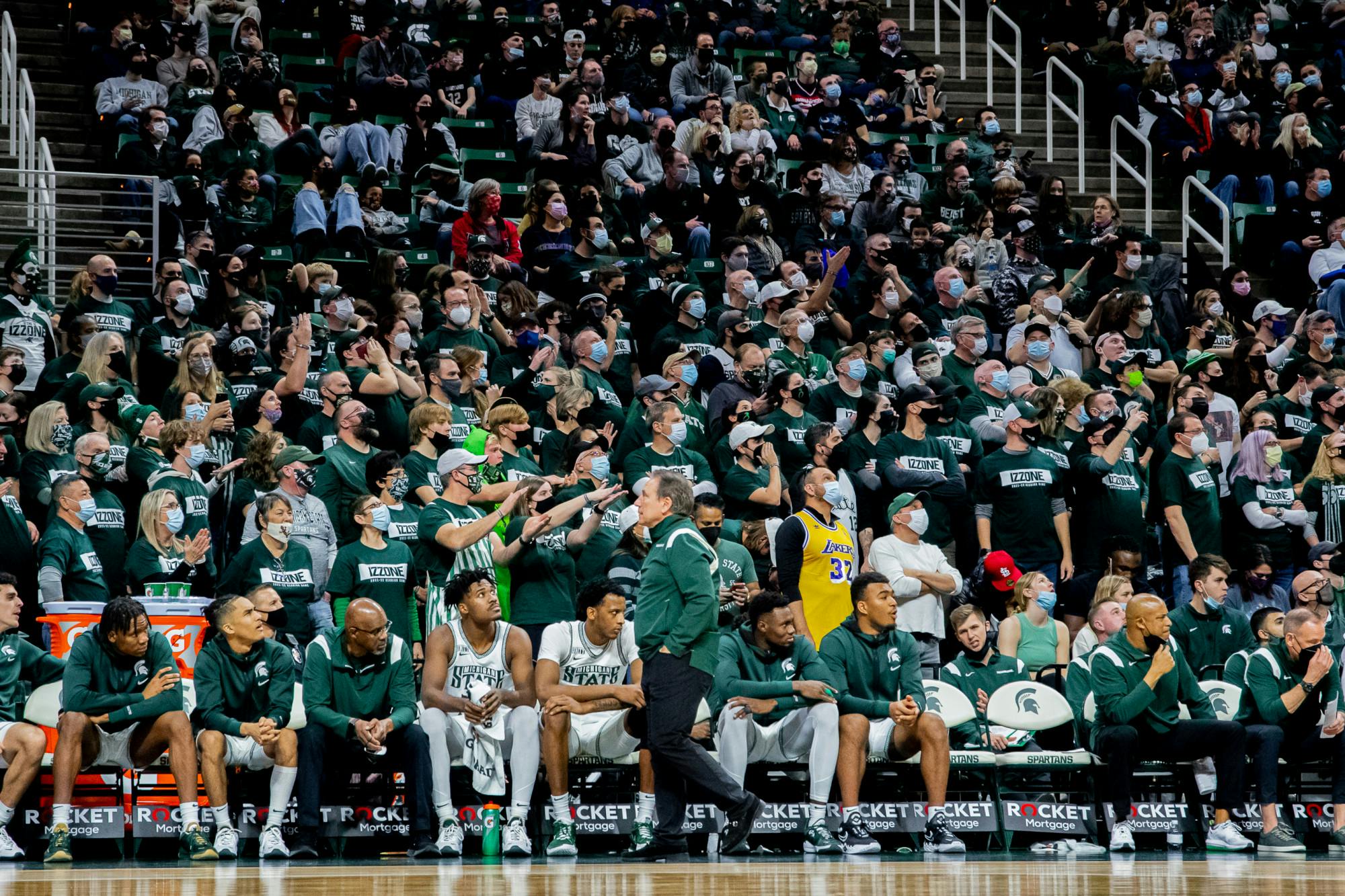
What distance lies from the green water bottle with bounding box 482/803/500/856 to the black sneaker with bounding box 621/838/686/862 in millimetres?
714

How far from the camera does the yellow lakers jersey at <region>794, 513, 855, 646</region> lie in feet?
40.8

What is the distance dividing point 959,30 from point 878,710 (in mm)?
14745

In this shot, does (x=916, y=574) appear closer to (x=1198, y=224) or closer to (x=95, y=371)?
(x=95, y=371)

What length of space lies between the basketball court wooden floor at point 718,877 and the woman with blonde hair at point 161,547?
240 centimetres

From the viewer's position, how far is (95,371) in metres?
13.0

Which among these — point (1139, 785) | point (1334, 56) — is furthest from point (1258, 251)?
point (1139, 785)

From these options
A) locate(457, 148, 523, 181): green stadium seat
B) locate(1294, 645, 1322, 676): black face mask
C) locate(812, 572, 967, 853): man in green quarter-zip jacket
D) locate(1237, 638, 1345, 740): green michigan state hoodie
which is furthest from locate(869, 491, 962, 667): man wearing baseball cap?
locate(457, 148, 523, 181): green stadium seat

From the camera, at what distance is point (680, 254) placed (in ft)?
56.0

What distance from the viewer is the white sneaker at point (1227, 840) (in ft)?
35.4

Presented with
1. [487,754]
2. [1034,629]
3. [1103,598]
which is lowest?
[487,754]

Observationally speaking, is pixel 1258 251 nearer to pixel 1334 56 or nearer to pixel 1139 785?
pixel 1334 56

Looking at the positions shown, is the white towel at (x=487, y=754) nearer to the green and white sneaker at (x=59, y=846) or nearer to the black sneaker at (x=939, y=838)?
the green and white sneaker at (x=59, y=846)

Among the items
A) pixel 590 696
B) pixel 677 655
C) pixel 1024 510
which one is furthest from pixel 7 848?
pixel 1024 510

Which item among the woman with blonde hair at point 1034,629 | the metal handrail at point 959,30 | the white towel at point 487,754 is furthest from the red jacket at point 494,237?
the metal handrail at point 959,30
